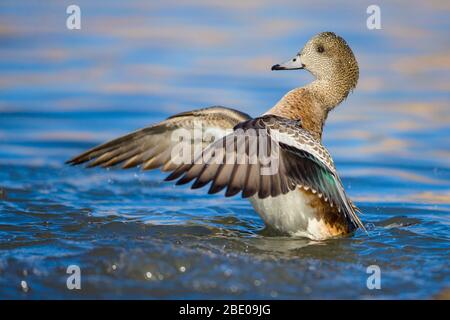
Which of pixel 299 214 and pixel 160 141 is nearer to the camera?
pixel 299 214

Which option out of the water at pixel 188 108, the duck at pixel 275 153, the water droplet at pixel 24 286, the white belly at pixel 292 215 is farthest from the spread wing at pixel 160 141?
the water droplet at pixel 24 286

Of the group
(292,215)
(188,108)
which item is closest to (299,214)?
(292,215)

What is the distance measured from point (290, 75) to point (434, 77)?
1.72 meters

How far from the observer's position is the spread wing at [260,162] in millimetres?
4965

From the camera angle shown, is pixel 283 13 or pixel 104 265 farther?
pixel 283 13

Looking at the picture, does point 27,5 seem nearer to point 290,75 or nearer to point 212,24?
point 212,24

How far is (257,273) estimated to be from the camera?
16.8ft

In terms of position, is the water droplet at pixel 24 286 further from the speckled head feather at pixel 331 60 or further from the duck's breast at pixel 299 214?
the speckled head feather at pixel 331 60

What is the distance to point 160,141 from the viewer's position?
20.3 ft

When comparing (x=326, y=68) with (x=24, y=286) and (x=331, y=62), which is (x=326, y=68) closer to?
(x=331, y=62)

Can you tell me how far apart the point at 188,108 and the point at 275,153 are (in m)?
4.67

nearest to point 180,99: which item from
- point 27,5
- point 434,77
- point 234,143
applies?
point 434,77

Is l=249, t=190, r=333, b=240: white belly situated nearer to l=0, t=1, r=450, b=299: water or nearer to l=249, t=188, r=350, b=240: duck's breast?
l=249, t=188, r=350, b=240: duck's breast

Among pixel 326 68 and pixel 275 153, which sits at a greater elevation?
pixel 326 68
